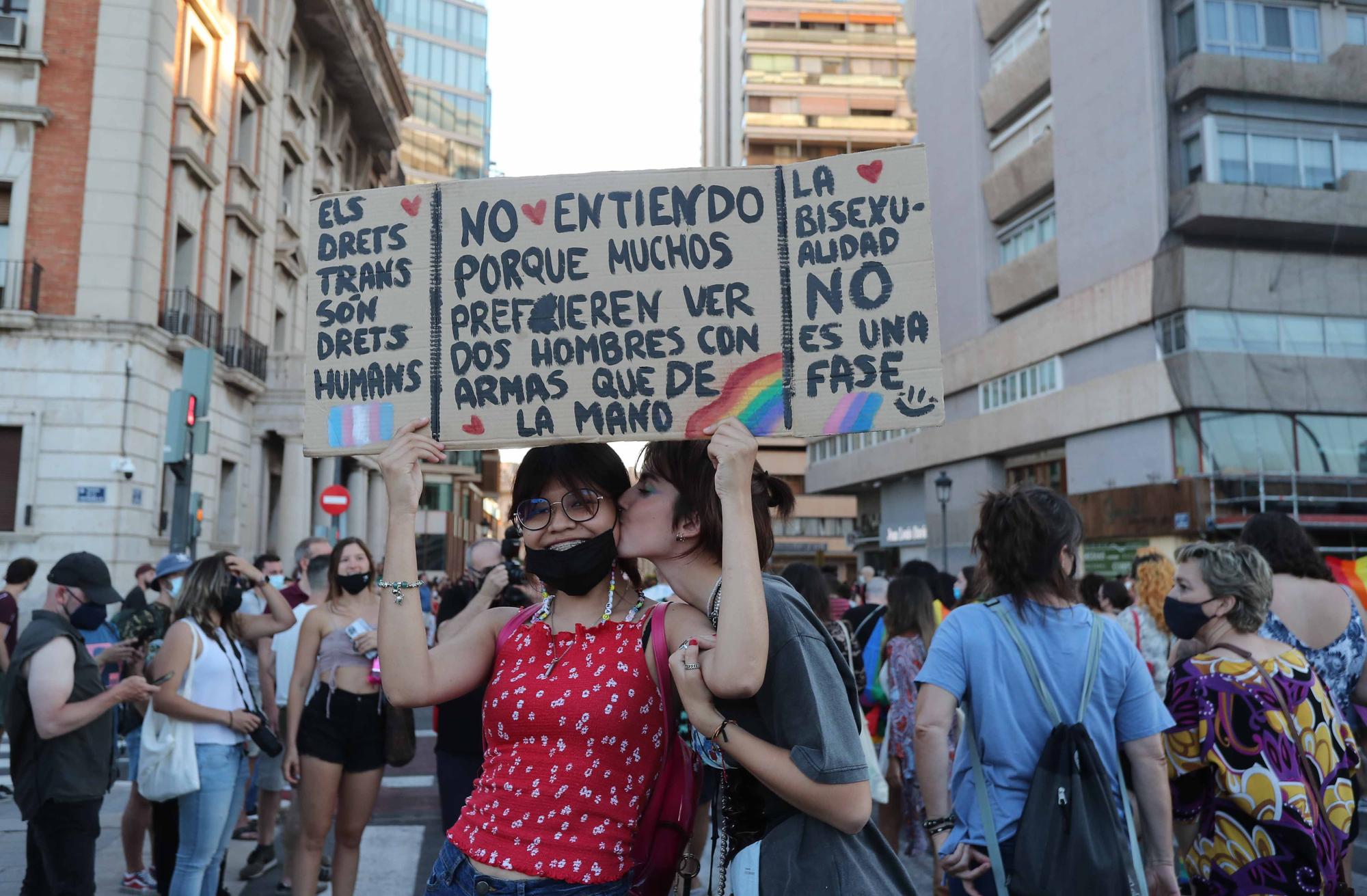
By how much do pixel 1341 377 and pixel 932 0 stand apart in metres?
24.0

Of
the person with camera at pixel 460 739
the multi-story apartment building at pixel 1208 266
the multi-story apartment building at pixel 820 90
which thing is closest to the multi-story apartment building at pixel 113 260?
the person with camera at pixel 460 739

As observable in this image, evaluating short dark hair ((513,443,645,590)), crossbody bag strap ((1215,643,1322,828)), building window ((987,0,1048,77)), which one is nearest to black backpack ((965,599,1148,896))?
crossbody bag strap ((1215,643,1322,828))

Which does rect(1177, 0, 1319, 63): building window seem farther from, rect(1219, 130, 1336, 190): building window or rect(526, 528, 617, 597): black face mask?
rect(526, 528, 617, 597): black face mask

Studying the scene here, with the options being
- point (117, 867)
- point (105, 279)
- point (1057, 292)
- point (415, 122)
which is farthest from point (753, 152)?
point (117, 867)

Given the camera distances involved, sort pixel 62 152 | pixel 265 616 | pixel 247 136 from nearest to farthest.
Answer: pixel 265 616 → pixel 62 152 → pixel 247 136

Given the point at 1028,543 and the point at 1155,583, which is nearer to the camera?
the point at 1028,543

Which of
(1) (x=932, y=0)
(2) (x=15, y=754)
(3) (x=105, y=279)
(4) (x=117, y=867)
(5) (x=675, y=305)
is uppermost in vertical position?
(1) (x=932, y=0)

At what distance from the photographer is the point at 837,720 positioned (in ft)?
7.09

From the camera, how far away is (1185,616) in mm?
3770

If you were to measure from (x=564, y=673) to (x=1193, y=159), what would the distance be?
29760mm

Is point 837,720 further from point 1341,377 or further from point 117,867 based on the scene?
point 1341,377

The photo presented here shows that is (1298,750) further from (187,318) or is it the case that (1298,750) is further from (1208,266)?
(1208,266)

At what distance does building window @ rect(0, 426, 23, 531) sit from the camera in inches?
648

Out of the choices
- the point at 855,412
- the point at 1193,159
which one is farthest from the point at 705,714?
the point at 1193,159
